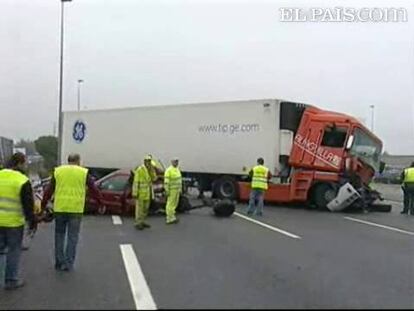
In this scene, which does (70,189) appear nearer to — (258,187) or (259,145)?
(258,187)

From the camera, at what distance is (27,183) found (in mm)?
8922

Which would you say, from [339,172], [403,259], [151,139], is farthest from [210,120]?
[403,259]

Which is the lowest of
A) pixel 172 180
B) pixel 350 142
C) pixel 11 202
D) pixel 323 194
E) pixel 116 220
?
pixel 116 220

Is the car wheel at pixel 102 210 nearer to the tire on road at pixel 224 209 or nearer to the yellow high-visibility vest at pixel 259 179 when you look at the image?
the tire on road at pixel 224 209

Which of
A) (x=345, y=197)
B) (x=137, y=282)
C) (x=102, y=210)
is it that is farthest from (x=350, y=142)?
(x=137, y=282)

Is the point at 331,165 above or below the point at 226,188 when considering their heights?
above

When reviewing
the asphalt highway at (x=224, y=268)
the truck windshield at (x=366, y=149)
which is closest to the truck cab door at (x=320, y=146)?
the truck windshield at (x=366, y=149)

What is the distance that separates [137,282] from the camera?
8547 mm

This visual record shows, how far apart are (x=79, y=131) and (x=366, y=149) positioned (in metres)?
15.4

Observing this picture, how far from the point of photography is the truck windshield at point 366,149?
22.6m

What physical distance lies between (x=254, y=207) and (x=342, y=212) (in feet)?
12.2

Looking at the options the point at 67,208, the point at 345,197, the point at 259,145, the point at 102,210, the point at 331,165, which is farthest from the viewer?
the point at 259,145

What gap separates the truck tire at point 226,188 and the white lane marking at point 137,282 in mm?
13514

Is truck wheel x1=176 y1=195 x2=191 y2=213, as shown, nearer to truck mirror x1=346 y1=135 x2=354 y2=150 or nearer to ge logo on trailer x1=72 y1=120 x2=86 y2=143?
truck mirror x1=346 y1=135 x2=354 y2=150
